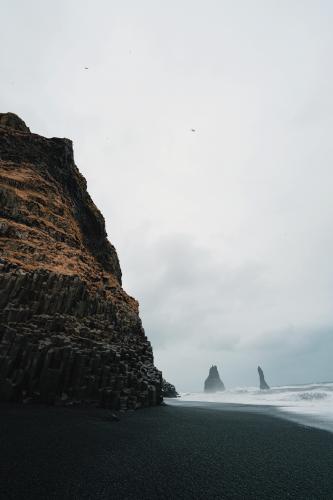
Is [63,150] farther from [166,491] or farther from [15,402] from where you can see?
[166,491]

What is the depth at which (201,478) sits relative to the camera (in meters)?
6.56

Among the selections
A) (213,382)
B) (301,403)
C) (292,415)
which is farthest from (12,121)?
(213,382)

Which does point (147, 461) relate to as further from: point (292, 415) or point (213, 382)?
point (213, 382)

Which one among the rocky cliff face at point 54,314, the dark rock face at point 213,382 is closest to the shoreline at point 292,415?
the rocky cliff face at point 54,314

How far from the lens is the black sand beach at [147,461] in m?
5.61

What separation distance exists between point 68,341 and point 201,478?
11925 mm

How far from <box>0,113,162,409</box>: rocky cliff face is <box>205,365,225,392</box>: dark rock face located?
14209 cm

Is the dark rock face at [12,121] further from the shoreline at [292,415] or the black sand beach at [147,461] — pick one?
the shoreline at [292,415]

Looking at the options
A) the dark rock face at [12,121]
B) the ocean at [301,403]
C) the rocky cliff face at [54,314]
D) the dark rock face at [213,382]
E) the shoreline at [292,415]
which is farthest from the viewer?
the dark rock face at [213,382]

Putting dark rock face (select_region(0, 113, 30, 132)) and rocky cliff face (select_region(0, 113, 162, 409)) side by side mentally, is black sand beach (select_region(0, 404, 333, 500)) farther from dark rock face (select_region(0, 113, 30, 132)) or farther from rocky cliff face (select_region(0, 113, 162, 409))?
dark rock face (select_region(0, 113, 30, 132))

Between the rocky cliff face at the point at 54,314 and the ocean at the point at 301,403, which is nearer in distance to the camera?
the rocky cliff face at the point at 54,314

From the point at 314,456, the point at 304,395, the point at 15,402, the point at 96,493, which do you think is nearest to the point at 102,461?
the point at 96,493

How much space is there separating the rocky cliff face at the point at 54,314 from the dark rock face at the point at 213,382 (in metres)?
142

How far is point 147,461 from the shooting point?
24.5 feet
